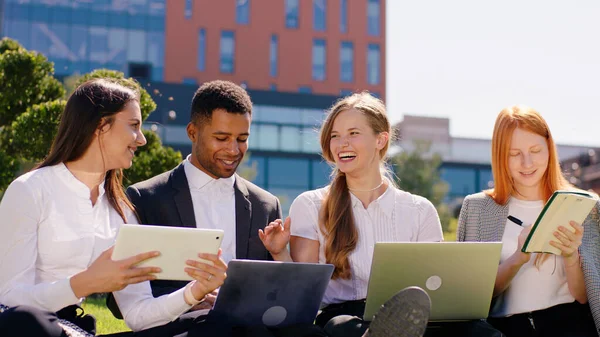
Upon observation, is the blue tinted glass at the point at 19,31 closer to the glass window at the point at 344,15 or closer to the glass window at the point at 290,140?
the glass window at the point at 290,140

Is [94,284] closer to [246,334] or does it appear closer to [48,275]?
[48,275]

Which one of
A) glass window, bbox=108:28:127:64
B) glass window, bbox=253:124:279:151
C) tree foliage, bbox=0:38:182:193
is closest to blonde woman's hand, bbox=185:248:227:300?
tree foliage, bbox=0:38:182:193

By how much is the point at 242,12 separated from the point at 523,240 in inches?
1297

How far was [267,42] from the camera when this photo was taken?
1396 inches

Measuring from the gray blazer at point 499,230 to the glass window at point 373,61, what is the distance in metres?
31.7

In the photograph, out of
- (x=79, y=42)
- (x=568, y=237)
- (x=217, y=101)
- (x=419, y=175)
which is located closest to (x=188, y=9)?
(x=79, y=42)

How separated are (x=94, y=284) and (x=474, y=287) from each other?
70.4 inches

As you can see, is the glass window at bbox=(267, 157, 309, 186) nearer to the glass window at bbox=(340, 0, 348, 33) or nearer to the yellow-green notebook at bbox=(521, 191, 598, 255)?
the glass window at bbox=(340, 0, 348, 33)

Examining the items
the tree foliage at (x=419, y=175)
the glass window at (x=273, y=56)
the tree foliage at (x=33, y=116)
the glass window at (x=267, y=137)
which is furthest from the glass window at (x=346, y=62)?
the tree foliage at (x=33, y=116)

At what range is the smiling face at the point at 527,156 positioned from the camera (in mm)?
3949

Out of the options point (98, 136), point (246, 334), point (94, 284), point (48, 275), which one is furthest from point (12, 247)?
point (246, 334)

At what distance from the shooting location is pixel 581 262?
3.81m

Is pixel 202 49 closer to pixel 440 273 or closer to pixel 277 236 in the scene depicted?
pixel 277 236

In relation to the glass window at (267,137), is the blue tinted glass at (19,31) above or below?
above
